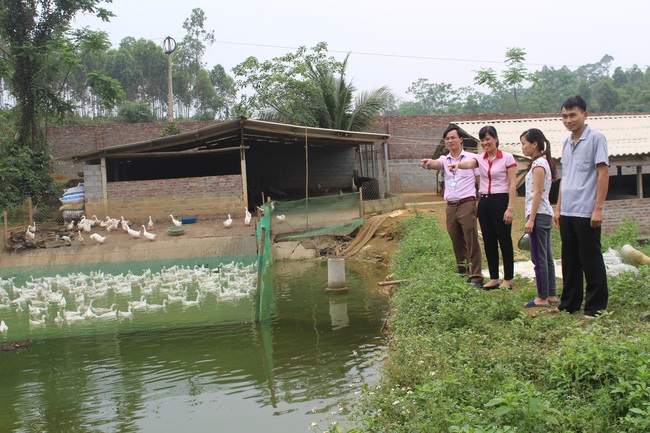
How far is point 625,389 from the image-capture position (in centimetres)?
358

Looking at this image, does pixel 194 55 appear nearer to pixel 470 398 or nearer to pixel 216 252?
pixel 216 252

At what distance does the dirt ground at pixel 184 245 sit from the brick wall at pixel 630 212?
218 centimetres

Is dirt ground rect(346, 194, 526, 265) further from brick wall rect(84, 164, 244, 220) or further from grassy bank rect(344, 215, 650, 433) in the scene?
grassy bank rect(344, 215, 650, 433)

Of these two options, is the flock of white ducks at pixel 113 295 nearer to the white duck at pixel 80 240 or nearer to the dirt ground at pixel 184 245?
the dirt ground at pixel 184 245

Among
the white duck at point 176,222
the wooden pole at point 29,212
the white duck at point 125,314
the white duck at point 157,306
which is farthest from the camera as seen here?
the wooden pole at point 29,212

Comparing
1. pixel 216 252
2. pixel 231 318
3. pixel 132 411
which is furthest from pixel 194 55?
pixel 132 411

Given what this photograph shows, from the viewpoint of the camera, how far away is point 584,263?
208 inches

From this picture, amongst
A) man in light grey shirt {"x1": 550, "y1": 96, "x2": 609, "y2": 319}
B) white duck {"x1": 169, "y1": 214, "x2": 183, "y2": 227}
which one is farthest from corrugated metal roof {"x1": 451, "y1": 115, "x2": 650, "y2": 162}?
man in light grey shirt {"x1": 550, "y1": 96, "x2": 609, "y2": 319}

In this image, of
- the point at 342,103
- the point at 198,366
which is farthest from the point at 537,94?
the point at 198,366

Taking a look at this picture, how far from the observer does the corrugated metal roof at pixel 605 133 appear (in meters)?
16.5

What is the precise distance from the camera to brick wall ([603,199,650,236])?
1499 cm

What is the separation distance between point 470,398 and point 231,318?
21.5ft

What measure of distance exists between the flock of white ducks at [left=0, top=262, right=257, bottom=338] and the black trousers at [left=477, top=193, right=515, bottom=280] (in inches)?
244

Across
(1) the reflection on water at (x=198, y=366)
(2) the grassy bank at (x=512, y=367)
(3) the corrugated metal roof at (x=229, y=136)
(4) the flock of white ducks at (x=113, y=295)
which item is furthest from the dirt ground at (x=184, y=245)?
(2) the grassy bank at (x=512, y=367)
